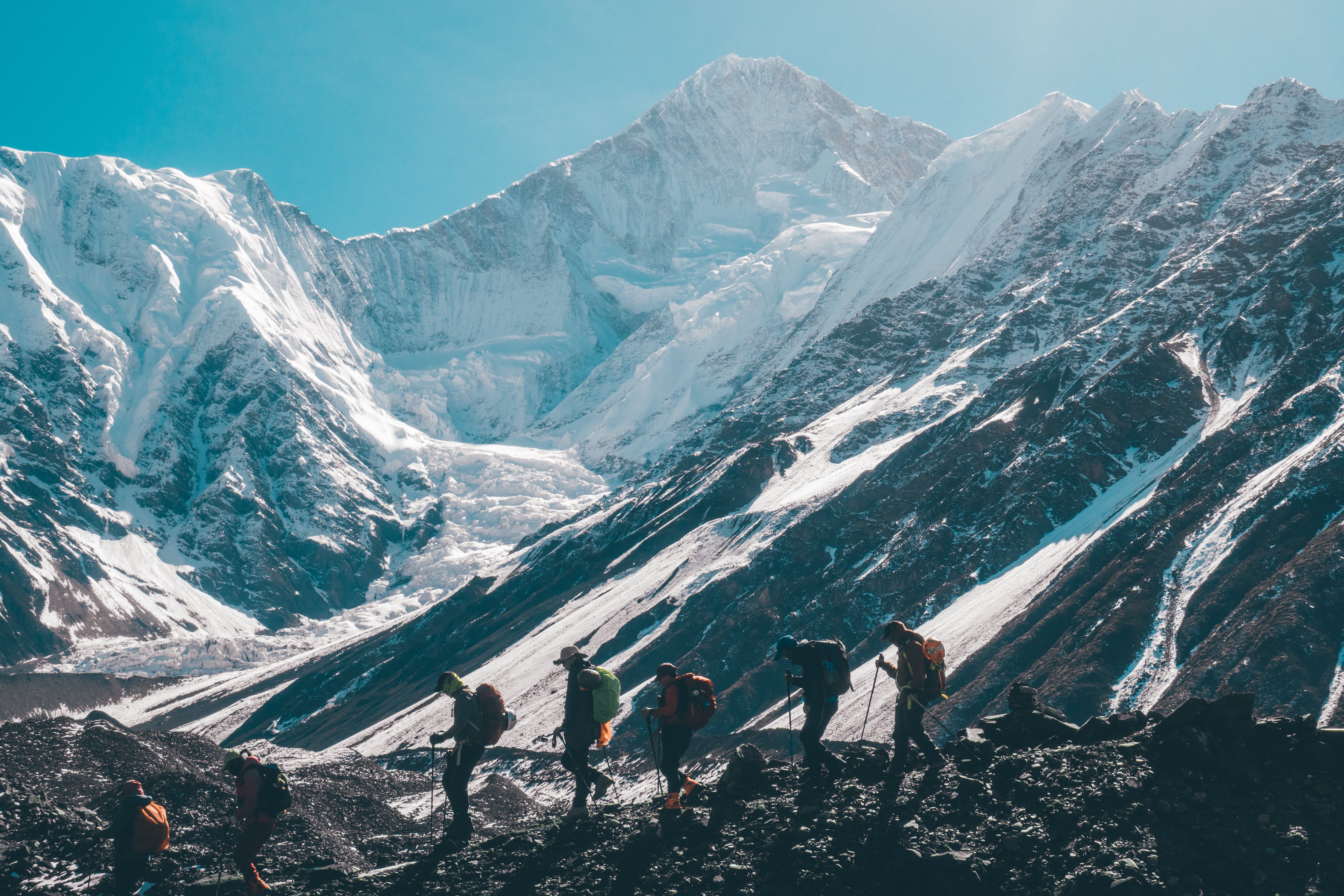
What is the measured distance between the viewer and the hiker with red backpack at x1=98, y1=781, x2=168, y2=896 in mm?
20812

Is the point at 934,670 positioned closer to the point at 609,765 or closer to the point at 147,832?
the point at 147,832

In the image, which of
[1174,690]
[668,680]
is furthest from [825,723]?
[1174,690]

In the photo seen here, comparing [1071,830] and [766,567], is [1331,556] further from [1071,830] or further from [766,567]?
[1071,830]

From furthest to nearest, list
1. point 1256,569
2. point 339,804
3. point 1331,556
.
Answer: point 1256,569 < point 1331,556 < point 339,804

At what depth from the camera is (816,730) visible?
2238cm

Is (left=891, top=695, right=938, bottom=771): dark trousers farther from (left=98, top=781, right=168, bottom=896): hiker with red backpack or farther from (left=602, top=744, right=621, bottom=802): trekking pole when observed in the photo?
(left=602, top=744, right=621, bottom=802): trekking pole

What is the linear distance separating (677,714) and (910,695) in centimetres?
520

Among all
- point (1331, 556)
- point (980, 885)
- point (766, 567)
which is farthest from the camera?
point (766, 567)

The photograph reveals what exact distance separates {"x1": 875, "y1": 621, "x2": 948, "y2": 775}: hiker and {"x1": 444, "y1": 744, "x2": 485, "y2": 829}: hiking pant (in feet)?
30.8

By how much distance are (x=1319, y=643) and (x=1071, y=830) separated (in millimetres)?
84182

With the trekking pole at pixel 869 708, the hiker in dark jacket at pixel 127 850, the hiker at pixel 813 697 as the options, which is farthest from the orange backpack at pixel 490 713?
the trekking pole at pixel 869 708

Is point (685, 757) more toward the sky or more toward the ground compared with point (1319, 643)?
more toward the sky

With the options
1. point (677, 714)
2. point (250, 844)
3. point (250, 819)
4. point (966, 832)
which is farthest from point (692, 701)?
point (250, 844)

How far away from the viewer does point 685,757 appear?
342 feet
